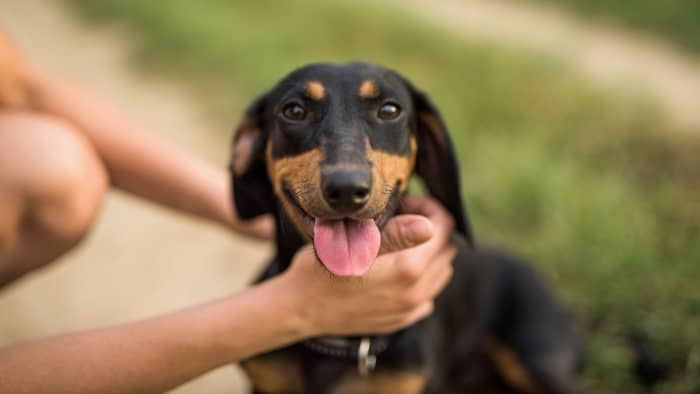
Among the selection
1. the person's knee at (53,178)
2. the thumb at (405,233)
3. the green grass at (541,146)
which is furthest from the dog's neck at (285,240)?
the green grass at (541,146)

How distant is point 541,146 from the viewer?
4719 millimetres

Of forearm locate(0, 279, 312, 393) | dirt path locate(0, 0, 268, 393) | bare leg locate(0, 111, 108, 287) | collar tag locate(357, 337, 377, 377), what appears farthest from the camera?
dirt path locate(0, 0, 268, 393)

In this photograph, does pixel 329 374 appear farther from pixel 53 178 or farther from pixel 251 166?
pixel 53 178

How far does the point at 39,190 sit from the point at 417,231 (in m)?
1.68

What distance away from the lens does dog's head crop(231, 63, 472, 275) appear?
197 cm

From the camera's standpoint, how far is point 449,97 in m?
5.22

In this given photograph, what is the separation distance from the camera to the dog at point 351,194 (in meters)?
2.00

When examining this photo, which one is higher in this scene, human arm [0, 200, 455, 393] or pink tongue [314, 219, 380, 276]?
pink tongue [314, 219, 380, 276]

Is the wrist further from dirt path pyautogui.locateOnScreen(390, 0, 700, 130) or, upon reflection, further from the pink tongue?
dirt path pyautogui.locateOnScreen(390, 0, 700, 130)

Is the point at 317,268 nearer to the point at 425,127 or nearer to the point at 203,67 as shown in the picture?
the point at 425,127

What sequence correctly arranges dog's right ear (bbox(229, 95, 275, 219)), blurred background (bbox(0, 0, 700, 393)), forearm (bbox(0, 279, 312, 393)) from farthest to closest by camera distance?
blurred background (bbox(0, 0, 700, 393)), dog's right ear (bbox(229, 95, 275, 219)), forearm (bbox(0, 279, 312, 393))

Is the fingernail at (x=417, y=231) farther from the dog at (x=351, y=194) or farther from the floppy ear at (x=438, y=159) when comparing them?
the floppy ear at (x=438, y=159)

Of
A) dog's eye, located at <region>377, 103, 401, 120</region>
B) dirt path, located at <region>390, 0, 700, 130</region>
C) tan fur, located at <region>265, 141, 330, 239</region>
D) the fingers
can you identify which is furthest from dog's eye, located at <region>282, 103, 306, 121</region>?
dirt path, located at <region>390, 0, 700, 130</region>

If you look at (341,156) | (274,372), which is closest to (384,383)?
(274,372)
